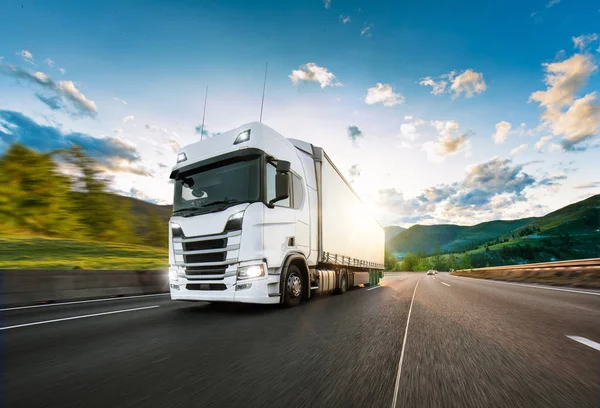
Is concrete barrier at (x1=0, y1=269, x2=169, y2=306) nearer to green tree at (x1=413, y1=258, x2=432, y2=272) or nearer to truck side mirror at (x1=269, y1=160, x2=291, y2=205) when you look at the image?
truck side mirror at (x1=269, y1=160, x2=291, y2=205)

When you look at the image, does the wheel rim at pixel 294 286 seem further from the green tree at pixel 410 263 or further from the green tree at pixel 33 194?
the green tree at pixel 410 263

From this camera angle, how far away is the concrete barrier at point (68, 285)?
22.9ft

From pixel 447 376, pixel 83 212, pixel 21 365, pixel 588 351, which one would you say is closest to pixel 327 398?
pixel 447 376

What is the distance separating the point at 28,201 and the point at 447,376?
29.2 meters

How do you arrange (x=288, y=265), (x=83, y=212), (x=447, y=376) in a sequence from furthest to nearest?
(x=83, y=212) < (x=288, y=265) < (x=447, y=376)

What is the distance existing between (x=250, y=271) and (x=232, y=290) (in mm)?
480

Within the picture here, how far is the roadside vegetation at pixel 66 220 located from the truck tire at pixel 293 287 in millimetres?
10842

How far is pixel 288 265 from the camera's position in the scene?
6.38 m

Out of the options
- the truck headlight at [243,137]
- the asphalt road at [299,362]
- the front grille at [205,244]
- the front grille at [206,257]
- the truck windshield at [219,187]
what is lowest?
the asphalt road at [299,362]

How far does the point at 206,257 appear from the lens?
5855mm

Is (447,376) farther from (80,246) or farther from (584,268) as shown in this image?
(80,246)

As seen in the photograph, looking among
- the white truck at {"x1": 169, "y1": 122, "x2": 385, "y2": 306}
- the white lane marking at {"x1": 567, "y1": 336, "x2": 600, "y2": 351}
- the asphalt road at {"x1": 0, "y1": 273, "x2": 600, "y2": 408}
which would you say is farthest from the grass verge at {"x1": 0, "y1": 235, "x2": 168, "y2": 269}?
the white lane marking at {"x1": 567, "y1": 336, "x2": 600, "y2": 351}

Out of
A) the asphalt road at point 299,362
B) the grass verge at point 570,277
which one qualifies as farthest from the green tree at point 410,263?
the asphalt road at point 299,362

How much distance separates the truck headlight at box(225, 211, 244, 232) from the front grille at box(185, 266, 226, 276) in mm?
777
